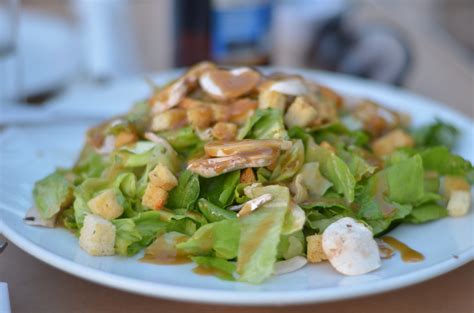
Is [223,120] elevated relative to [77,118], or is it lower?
elevated

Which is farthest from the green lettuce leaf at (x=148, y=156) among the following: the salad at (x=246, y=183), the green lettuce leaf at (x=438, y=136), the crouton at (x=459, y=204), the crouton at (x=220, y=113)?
the green lettuce leaf at (x=438, y=136)

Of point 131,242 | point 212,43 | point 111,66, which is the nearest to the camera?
point 131,242

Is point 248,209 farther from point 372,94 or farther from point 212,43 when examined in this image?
point 212,43

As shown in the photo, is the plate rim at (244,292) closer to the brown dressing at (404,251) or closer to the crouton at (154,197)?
the brown dressing at (404,251)

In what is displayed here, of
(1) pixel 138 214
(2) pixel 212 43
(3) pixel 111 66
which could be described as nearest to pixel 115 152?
(1) pixel 138 214

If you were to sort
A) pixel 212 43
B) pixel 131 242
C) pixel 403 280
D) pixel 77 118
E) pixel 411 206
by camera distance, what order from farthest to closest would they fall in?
pixel 212 43 < pixel 77 118 < pixel 411 206 < pixel 131 242 < pixel 403 280

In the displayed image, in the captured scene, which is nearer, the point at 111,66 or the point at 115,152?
the point at 115,152
